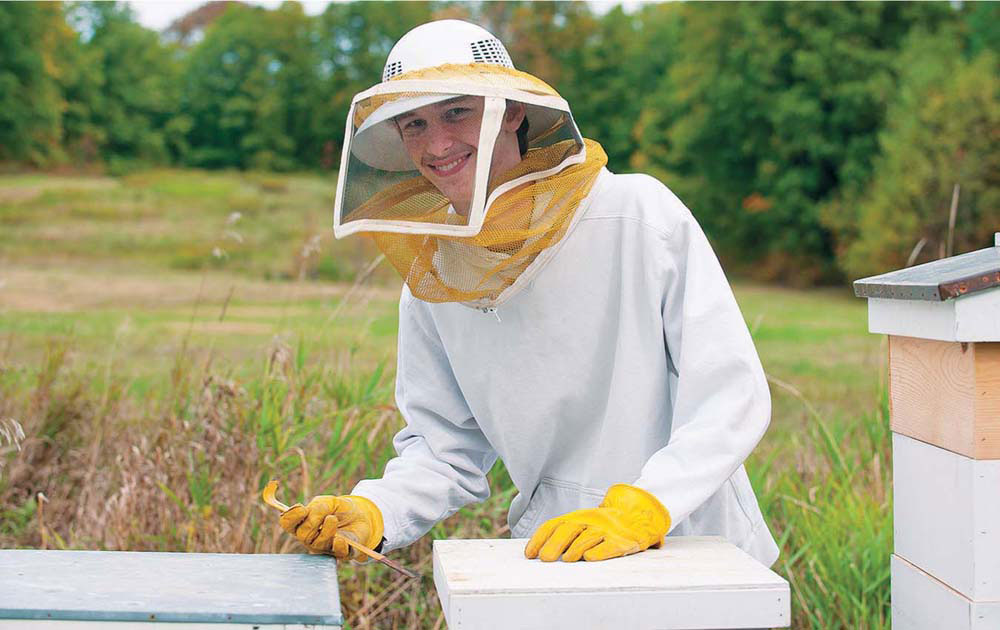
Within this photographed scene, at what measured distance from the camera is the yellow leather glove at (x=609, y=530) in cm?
161

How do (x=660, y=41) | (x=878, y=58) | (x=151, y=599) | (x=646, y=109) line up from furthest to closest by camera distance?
(x=660, y=41) < (x=646, y=109) < (x=878, y=58) < (x=151, y=599)

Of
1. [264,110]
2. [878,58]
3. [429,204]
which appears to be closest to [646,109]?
[878,58]

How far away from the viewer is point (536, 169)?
6.60 feet

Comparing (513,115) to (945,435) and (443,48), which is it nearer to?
(443,48)

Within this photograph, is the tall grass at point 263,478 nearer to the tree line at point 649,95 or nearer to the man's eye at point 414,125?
the man's eye at point 414,125

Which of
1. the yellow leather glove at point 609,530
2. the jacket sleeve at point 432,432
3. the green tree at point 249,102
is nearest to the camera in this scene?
the yellow leather glove at point 609,530

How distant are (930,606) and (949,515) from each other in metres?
0.20

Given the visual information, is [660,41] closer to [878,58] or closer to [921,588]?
[878,58]

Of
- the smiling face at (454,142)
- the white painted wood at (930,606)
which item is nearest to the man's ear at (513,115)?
the smiling face at (454,142)

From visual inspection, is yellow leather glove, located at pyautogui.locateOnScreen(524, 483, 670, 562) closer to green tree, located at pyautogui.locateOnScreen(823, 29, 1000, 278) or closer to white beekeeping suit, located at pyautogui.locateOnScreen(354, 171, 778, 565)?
white beekeeping suit, located at pyautogui.locateOnScreen(354, 171, 778, 565)

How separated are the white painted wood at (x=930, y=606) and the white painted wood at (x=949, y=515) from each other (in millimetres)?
15

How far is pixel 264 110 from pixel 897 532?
71.9 feet

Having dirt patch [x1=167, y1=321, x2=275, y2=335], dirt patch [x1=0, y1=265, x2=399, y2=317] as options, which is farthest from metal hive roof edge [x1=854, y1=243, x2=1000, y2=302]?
dirt patch [x1=0, y1=265, x2=399, y2=317]

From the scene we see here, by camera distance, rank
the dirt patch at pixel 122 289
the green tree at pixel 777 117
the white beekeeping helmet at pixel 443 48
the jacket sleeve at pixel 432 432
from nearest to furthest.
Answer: the white beekeeping helmet at pixel 443 48, the jacket sleeve at pixel 432 432, the dirt patch at pixel 122 289, the green tree at pixel 777 117
